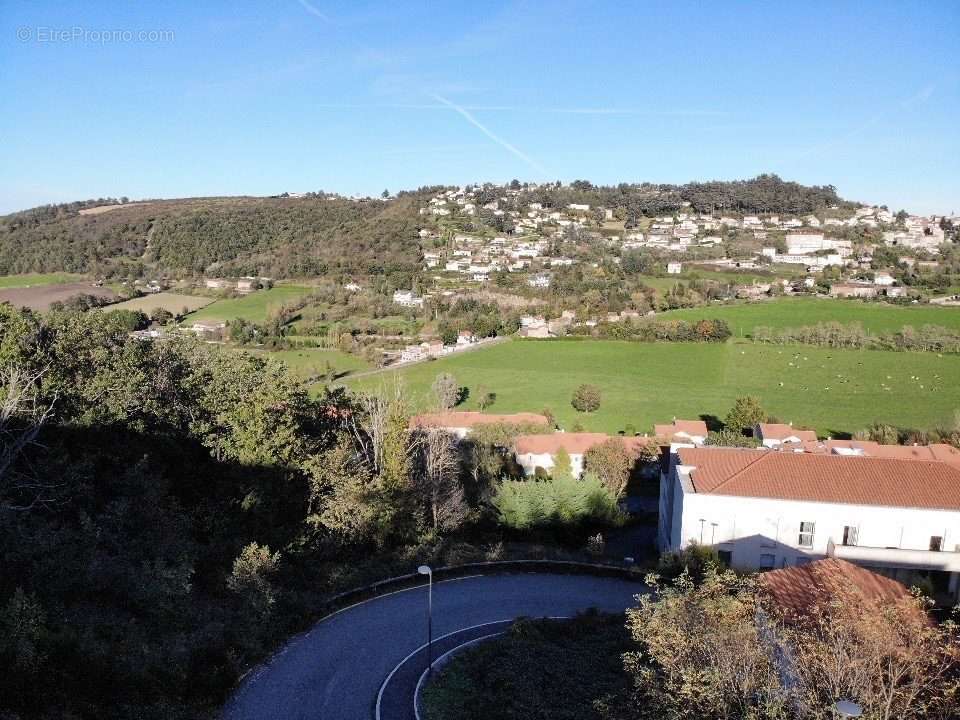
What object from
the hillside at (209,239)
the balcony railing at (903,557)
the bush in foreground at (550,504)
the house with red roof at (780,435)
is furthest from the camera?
the hillside at (209,239)

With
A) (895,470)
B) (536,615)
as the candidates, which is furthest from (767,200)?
(536,615)

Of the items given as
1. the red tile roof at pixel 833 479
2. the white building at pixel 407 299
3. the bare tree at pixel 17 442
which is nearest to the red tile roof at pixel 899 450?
the red tile roof at pixel 833 479

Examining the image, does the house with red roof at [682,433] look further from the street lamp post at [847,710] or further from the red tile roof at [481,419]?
the street lamp post at [847,710]

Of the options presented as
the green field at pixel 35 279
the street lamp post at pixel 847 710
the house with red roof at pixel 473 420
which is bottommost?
the house with red roof at pixel 473 420

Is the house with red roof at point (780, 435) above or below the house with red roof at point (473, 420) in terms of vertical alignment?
above

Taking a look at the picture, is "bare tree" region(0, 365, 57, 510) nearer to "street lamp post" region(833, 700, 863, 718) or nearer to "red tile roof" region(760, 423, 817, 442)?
"street lamp post" region(833, 700, 863, 718)

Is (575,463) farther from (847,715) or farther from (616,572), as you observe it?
(847,715)

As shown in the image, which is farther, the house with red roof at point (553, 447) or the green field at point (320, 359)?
the green field at point (320, 359)

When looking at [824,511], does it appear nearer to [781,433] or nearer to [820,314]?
[781,433]
